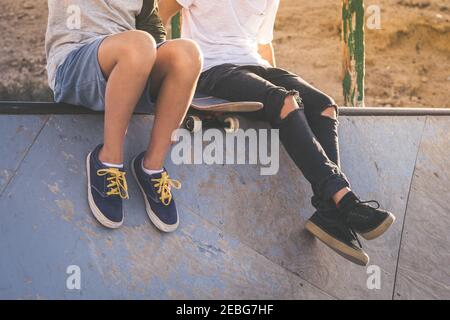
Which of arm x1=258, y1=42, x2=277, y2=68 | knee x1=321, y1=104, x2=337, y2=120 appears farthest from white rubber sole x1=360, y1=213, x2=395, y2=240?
arm x1=258, y1=42, x2=277, y2=68

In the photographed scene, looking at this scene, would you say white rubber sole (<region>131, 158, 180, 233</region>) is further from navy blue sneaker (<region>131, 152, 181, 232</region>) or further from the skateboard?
the skateboard

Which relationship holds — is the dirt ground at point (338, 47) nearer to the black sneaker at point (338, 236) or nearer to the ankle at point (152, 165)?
the black sneaker at point (338, 236)

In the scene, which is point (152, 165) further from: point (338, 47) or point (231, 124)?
point (338, 47)

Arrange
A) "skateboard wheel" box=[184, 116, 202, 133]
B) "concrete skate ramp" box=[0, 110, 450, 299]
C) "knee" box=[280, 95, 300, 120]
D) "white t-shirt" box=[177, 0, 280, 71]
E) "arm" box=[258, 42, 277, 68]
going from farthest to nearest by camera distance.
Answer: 1. "arm" box=[258, 42, 277, 68]
2. "white t-shirt" box=[177, 0, 280, 71]
3. "skateboard wheel" box=[184, 116, 202, 133]
4. "knee" box=[280, 95, 300, 120]
5. "concrete skate ramp" box=[0, 110, 450, 299]

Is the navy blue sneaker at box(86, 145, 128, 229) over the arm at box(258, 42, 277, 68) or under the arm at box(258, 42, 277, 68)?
under

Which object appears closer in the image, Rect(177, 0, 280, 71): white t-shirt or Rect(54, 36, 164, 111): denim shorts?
Rect(54, 36, 164, 111): denim shorts

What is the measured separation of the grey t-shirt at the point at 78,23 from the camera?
127 inches

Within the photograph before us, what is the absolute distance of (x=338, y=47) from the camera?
13.1 m

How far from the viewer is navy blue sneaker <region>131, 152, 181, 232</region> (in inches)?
123

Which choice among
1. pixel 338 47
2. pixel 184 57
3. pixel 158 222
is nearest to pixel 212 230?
pixel 158 222

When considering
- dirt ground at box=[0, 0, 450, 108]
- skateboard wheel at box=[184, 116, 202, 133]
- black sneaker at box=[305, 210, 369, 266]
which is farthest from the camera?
dirt ground at box=[0, 0, 450, 108]

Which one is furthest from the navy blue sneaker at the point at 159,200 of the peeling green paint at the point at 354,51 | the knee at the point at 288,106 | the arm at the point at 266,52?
the peeling green paint at the point at 354,51

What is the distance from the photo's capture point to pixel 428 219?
3791mm
